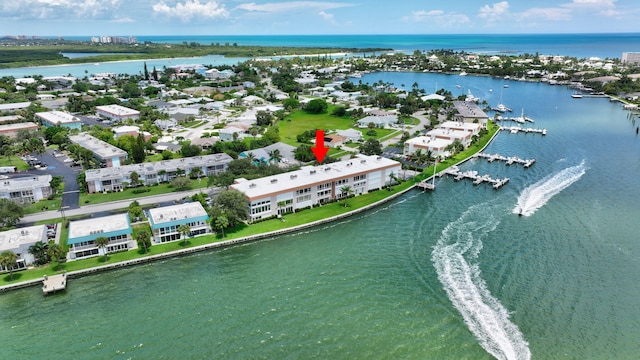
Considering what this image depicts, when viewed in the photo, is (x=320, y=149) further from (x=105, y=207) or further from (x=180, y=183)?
(x=105, y=207)

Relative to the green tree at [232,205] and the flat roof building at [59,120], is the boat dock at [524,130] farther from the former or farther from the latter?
the flat roof building at [59,120]

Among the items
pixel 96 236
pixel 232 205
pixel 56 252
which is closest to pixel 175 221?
pixel 232 205

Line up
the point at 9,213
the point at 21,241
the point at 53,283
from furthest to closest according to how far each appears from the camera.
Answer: the point at 9,213 → the point at 21,241 → the point at 53,283

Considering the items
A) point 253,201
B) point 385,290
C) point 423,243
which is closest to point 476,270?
point 423,243

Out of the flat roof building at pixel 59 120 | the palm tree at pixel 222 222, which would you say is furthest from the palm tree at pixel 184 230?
the flat roof building at pixel 59 120

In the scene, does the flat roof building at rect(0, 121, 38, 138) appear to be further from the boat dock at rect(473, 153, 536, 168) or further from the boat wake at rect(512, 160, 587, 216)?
the boat wake at rect(512, 160, 587, 216)

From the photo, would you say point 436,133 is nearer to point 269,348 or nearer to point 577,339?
point 577,339
